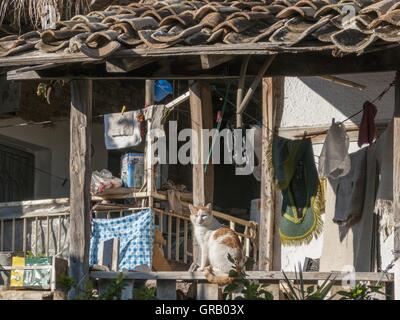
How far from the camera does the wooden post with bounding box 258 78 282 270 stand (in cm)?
1281

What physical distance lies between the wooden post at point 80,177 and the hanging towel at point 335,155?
2260 mm

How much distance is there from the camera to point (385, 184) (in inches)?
413

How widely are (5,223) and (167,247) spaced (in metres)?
1.90

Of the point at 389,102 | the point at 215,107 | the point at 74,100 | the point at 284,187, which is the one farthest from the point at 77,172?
the point at 215,107

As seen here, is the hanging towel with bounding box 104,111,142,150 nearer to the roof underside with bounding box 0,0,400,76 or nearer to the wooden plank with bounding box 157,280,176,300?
the roof underside with bounding box 0,0,400,76

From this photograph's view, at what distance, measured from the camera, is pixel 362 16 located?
30.0ft

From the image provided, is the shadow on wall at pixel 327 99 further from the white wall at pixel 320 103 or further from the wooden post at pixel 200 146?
the wooden post at pixel 200 146

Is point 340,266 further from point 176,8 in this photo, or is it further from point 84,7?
point 84,7

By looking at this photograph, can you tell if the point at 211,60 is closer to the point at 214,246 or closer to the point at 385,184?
the point at 214,246

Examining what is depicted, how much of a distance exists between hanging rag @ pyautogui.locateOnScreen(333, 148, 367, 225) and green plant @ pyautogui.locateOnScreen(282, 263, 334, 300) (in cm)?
129

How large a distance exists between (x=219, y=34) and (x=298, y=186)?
2949 millimetres

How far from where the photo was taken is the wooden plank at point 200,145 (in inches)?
487

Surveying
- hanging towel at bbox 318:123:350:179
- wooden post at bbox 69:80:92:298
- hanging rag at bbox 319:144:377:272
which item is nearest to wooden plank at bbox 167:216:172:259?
hanging rag at bbox 319:144:377:272

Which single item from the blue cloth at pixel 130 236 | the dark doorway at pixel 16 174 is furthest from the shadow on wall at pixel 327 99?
the dark doorway at pixel 16 174
